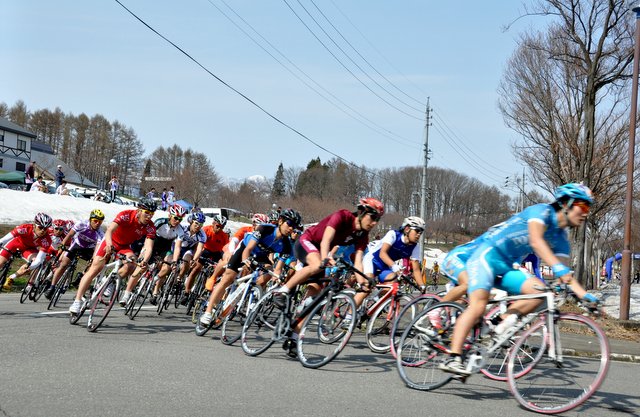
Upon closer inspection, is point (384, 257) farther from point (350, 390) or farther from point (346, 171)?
point (346, 171)

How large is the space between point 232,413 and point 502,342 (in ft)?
8.25

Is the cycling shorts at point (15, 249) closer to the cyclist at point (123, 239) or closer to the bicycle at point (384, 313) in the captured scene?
the cyclist at point (123, 239)

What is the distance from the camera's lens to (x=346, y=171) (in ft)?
367

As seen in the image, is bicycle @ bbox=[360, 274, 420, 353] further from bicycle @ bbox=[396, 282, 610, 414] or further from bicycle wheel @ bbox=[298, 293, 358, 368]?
bicycle @ bbox=[396, 282, 610, 414]

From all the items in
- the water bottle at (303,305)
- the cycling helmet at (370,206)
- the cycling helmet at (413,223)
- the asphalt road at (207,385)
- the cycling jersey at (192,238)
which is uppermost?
the cycling helmet at (370,206)

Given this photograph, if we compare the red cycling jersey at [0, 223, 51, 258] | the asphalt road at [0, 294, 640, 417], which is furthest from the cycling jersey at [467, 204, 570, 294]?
the red cycling jersey at [0, 223, 51, 258]

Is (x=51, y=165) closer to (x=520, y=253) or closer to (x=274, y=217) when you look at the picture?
(x=274, y=217)

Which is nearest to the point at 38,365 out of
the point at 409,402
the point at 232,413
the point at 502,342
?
the point at 232,413

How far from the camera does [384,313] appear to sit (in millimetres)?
9320

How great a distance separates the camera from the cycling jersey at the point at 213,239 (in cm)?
1370

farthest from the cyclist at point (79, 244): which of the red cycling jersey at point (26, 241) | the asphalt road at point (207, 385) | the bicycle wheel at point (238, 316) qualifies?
the bicycle wheel at point (238, 316)

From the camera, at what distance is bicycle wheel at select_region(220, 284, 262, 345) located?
891cm

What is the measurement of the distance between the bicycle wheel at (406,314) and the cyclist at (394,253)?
109cm

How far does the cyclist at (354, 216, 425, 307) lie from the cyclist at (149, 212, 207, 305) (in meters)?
4.16
